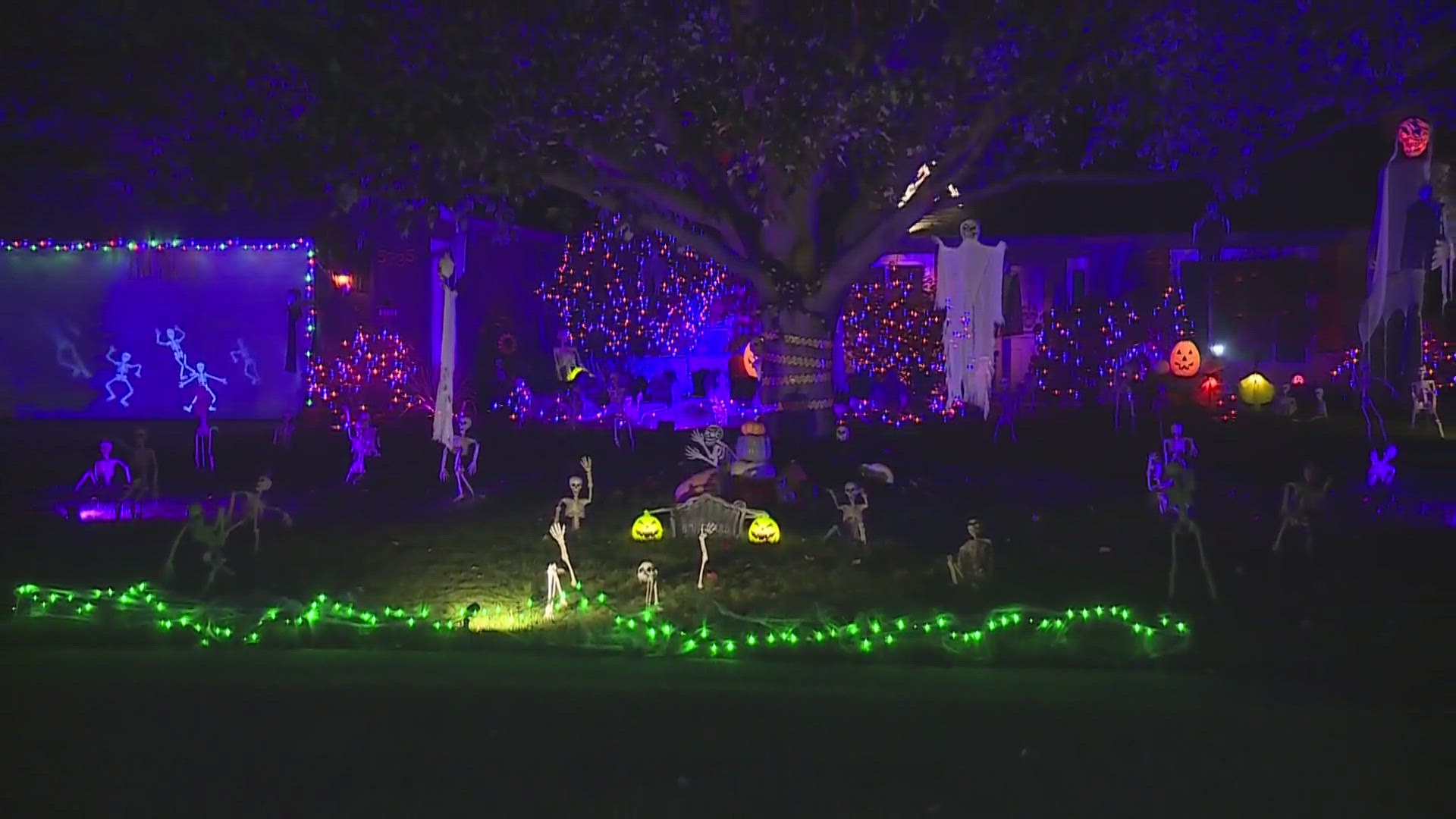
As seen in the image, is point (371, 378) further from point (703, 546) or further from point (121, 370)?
Result: point (703, 546)

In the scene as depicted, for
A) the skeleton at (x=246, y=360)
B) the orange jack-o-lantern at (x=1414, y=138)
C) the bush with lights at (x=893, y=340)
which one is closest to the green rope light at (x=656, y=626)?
the orange jack-o-lantern at (x=1414, y=138)

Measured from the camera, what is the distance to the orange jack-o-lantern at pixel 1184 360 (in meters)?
Result: 21.5

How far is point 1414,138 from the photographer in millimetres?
8961

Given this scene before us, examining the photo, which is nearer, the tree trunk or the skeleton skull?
the skeleton skull

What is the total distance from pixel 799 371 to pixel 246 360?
12.0 meters

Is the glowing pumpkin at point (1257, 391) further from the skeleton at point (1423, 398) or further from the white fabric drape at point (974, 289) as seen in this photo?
the white fabric drape at point (974, 289)

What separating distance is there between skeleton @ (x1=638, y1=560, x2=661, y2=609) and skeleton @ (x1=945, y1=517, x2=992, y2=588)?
205 cm

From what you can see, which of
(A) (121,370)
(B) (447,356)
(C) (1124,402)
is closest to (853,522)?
(B) (447,356)

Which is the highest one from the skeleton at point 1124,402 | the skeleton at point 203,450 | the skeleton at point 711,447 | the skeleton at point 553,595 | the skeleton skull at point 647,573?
the skeleton at point 1124,402

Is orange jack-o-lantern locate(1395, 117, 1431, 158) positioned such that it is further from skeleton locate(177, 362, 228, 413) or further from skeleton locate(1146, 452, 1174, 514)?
skeleton locate(177, 362, 228, 413)

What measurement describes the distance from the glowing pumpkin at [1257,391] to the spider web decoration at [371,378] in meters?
13.8

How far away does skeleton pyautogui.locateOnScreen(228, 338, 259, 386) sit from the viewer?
19.8 m

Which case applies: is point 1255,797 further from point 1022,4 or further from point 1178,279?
point 1178,279

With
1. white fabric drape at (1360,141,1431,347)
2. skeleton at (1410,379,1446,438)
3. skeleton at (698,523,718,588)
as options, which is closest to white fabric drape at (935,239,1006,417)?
white fabric drape at (1360,141,1431,347)
